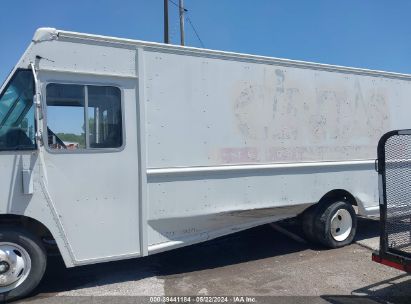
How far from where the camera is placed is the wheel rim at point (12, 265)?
4.75m

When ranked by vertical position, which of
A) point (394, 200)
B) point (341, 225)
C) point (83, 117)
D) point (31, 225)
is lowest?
point (341, 225)

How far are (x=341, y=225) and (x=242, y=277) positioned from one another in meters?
2.20

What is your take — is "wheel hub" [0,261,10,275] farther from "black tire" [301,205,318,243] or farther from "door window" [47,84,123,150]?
"black tire" [301,205,318,243]

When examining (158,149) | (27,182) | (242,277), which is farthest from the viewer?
(242,277)

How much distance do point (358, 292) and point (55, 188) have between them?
12.0ft

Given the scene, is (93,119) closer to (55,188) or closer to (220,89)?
(55,188)

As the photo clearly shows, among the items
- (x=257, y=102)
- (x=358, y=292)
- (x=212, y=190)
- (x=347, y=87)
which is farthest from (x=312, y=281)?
(x=347, y=87)

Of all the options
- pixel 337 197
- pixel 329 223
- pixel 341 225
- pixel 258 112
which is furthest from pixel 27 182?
pixel 341 225

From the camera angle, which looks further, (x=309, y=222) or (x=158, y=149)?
(x=309, y=222)

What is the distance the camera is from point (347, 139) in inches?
278

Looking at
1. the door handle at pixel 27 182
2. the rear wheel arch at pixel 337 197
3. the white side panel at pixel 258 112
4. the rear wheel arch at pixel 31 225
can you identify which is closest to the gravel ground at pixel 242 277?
the rear wheel arch at pixel 31 225

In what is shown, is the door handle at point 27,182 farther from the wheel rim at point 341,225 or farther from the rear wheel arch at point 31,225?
the wheel rim at point 341,225

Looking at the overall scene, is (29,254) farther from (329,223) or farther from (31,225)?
(329,223)

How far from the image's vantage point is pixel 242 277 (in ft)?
18.9
